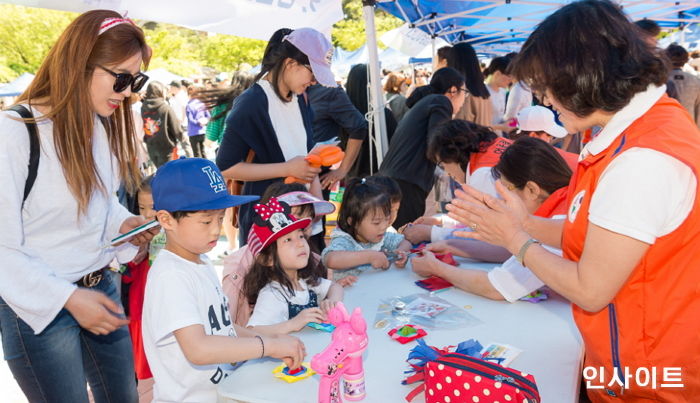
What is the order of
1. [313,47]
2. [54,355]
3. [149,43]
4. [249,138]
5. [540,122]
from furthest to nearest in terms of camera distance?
[149,43]
[540,122]
[249,138]
[313,47]
[54,355]

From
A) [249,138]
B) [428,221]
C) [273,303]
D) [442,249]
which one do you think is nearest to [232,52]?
[428,221]

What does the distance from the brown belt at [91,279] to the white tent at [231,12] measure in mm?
1083

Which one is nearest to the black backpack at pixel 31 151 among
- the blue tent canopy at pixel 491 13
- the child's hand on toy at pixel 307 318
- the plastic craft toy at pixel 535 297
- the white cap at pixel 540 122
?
the child's hand on toy at pixel 307 318

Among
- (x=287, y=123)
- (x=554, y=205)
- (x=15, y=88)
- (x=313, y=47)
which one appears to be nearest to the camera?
(x=554, y=205)

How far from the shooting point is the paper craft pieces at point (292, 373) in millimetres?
1442

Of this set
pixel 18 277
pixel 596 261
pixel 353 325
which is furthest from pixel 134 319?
pixel 596 261

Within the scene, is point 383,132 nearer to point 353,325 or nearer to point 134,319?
point 134,319

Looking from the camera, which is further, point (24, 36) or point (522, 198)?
point (24, 36)

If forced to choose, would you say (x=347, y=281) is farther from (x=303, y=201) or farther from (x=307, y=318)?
(x=307, y=318)

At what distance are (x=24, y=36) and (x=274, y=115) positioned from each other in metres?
23.9

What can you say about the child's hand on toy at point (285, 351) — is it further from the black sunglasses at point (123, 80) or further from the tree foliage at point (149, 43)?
the tree foliage at point (149, 43)

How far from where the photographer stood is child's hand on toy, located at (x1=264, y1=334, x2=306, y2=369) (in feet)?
4.80

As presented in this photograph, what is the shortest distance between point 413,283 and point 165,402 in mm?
1096

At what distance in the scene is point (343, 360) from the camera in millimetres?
1260
